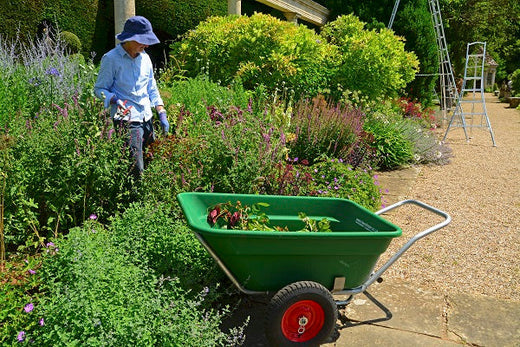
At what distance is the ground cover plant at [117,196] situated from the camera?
2.24 metres

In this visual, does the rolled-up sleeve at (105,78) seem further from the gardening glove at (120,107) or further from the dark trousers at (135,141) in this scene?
the dark trousers at (135,141)

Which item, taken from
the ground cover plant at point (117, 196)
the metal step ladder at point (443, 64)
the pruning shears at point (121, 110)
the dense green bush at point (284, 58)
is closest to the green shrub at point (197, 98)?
the ground cover plant at point (117, 196)

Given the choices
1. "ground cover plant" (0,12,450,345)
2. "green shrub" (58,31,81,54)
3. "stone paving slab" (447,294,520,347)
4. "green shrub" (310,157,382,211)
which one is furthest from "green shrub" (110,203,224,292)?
"green shrub" (58,31,81,54)

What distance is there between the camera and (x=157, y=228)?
2.93 metres

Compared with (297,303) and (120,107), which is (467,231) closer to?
(297,303)

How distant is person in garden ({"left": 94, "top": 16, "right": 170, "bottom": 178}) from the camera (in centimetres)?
358

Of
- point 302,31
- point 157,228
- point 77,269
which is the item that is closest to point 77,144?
point 157,228

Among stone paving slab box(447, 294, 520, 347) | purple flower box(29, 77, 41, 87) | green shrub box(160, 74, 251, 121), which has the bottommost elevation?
stone paving slab box(447, 294, 520, 347)

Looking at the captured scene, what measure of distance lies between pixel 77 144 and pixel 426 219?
3364mm

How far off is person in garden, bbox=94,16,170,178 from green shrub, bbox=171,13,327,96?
11.2 ft

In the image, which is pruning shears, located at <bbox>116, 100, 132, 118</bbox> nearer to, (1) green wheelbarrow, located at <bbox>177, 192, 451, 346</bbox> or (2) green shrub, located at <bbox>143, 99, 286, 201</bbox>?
(2) green shrub, located at <bbox>143, 99, 286, 201</bbox>

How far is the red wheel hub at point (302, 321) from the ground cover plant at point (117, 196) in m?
0.28

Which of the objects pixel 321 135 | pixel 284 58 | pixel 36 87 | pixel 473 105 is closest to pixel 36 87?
pixel 36 87

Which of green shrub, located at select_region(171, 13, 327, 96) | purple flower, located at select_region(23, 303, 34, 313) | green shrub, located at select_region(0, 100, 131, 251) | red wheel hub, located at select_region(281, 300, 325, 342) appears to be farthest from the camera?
green shrub, located at select_region(171, 13, 327, 96)
